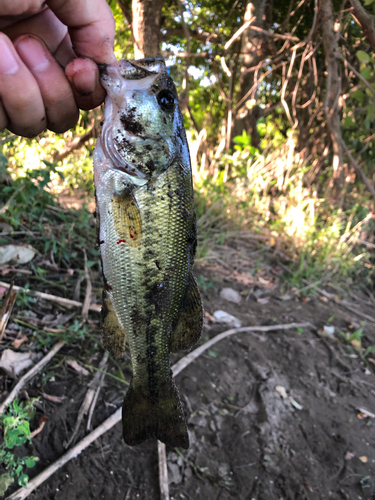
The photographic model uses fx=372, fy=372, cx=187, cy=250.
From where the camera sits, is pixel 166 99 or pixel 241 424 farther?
pixel 241 424

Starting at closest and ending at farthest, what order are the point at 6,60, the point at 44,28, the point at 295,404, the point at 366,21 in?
the point at 6,60, the point at 44,28, the point at 295,404, the point at 366,21

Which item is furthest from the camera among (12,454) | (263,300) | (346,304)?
(346,304)

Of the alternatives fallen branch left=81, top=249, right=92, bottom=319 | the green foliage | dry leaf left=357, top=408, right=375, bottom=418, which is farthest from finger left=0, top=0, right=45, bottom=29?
dry leaf left=357, top=408, right=375, bottom=418

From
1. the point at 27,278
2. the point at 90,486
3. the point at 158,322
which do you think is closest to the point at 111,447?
the point at 90,486

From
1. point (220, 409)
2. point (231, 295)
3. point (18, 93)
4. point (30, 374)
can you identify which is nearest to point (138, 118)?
point (18, 93)

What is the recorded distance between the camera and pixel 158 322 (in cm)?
160

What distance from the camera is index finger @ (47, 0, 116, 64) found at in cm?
139

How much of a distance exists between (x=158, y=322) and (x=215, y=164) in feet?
16.3

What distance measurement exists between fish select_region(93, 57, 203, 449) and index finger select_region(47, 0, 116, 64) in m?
0.09

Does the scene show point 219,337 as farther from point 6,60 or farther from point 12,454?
point 6,60

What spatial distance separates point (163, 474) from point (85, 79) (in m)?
2.16

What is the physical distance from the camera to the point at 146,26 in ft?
11.1

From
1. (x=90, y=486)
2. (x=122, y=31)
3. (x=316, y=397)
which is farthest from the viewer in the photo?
→ (x=122, y=31)

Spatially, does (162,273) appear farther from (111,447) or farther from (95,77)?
(111,447)
